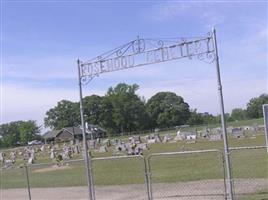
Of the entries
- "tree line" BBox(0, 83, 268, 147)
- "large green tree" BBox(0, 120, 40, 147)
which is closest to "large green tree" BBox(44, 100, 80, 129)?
"tree line" BBox(0, 83, 268, 147)

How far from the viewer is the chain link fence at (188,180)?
48.0 ft

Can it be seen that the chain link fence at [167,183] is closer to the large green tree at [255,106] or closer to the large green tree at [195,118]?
the large green tree at [255,106]

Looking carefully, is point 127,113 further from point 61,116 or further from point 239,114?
point 239,114

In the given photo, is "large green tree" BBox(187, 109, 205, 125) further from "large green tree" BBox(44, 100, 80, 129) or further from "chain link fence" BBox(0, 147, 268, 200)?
"chain link fence" BBox(0, 147, 268, 200)

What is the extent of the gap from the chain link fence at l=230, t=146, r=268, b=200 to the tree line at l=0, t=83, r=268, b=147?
111 m

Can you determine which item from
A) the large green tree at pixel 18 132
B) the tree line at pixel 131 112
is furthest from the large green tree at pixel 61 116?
the large green tree at pixel 18 132

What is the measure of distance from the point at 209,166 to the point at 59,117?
135710 millimetres

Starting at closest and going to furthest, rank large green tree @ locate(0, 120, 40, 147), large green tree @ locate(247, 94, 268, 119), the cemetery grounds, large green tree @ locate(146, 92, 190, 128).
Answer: the cemetery grounds < large green tree @ locate(247, 94, 268, 119) < large green tree @ locate(146, 92, 190, 128) < large green tree @ locate(0, 120, 40, 147)

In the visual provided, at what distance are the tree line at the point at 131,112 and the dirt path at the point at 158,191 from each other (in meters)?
114

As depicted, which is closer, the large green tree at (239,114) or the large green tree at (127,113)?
the large green tree at (127,113)

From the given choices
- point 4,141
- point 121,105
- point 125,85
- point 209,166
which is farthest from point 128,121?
point 209,166

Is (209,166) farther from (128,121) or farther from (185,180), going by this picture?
(128,121)

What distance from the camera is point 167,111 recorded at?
142625mm

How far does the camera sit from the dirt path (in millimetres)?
14859
